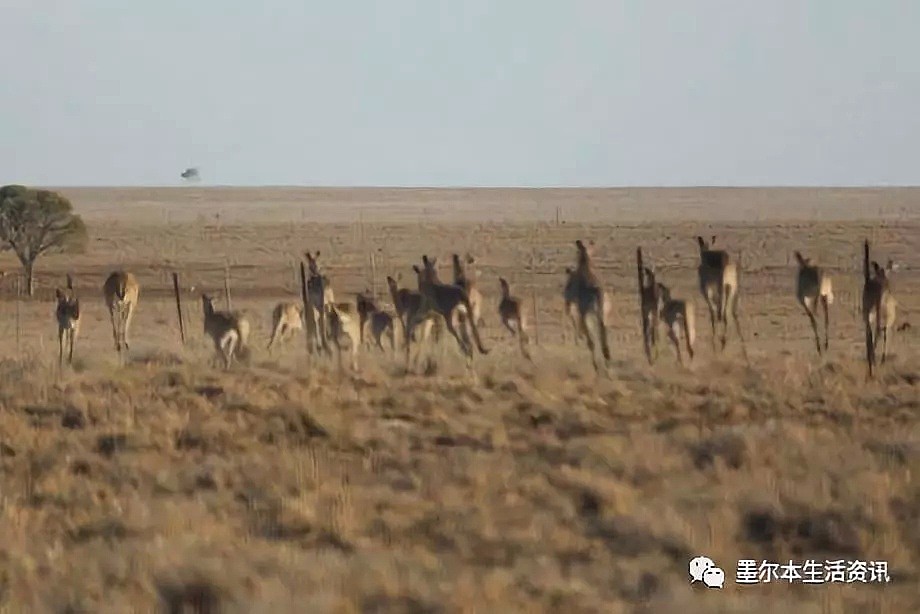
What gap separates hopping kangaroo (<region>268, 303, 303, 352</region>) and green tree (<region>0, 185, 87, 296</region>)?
23466 mm

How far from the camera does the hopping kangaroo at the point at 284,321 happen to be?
74.2ft

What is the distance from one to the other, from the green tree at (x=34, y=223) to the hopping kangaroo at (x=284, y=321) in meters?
23.5

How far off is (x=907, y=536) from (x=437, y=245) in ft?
166

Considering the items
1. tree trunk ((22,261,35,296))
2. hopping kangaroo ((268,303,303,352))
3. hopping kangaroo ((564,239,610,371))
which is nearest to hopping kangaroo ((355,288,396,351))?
hopping kangaroo ((268,303,303,352))

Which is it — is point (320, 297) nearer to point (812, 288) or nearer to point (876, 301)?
point (812, 288)

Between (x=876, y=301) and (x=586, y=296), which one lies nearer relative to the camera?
(x=876, y=301)

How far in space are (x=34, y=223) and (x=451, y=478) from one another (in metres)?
38.0

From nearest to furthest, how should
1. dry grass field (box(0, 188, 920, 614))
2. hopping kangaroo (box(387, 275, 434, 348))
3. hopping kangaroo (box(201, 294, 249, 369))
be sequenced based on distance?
dry grass field (box(0, 188, 920, 614)) → hopping kangaroo (box(201, 294, 249, 369)) → hopping kangaroo (box(387, 275, 434, 348))

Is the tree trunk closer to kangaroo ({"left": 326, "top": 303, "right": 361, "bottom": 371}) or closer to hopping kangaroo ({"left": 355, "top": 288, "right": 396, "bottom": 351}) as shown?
hopping kangaroo ({"left": 355, "top": 288, "right": 396, "bottom": 351})

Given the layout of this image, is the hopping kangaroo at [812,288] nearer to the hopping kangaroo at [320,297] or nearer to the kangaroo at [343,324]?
the kangaroo at [343,324]

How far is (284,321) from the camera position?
2273 centimetres

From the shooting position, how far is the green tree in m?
45.3

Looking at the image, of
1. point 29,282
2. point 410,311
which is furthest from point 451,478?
point 29,282

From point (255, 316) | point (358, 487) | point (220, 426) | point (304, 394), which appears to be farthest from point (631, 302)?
point (358, 487)
